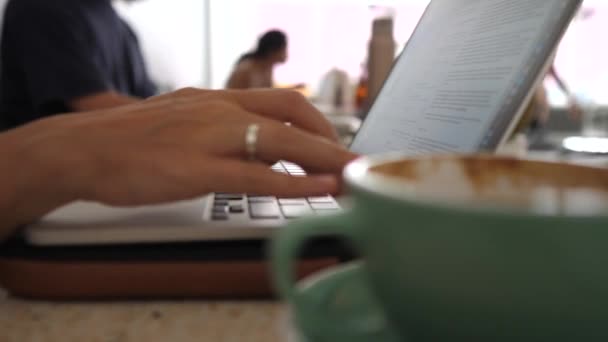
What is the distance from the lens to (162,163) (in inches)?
13.3

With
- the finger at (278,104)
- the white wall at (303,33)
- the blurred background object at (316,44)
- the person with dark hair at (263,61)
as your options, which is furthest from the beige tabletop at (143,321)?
the white wall at (303,33)

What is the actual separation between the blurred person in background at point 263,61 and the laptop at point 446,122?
6.79 feet

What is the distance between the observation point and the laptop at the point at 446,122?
1.06ft

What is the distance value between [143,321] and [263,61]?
256 cm

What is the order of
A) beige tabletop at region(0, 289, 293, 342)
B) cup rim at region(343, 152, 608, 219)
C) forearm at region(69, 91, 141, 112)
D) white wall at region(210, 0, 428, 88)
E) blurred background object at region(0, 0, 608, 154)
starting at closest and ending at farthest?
cup rim at region(343, 152, 608, 219), beige tabletop at region(0, 289, 293, 342), forearm at region(69, 91, 141, 112), blurred background object at region(0, 0, 608, 154), white wall at region(210, 0, 428, 88)

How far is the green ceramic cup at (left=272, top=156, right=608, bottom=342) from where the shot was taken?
156 mm

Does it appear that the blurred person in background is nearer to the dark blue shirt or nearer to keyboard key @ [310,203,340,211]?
the dark blue shirt

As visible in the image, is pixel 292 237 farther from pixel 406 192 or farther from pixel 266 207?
Answer: pixel 266 207

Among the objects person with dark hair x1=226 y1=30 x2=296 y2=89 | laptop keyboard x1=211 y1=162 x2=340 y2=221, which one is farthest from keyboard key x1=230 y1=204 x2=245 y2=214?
person with dark hair x1=226 y1=30 x2=296 y2=89

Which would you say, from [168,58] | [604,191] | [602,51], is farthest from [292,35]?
[604,191]

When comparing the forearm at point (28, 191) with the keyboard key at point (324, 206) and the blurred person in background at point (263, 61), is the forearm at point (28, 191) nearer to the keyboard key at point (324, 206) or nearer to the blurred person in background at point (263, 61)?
the keyboard key at point (324, 206)

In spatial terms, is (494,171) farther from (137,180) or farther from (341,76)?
(341,76)

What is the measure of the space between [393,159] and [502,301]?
8cm

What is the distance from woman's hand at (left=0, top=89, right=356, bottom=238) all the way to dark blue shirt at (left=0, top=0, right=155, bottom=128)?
763 mm
